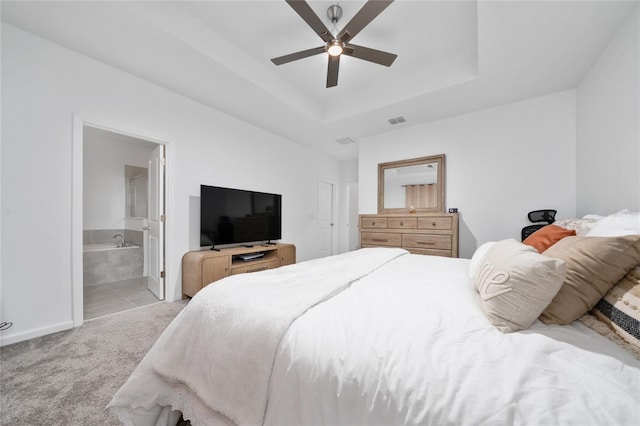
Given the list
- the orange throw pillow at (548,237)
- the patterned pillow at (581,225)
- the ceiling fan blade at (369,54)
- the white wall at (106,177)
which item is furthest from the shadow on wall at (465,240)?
the white wall at (106,177)

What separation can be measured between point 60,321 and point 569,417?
3380mm

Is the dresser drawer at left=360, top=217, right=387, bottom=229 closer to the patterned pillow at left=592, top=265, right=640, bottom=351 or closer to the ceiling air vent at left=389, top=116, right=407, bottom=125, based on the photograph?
the ceiling air vent at left=389, top=116, right=407, bottom=125

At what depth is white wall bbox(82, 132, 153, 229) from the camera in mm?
4316

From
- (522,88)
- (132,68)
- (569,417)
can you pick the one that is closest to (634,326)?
(569,417)

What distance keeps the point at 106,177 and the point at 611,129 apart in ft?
23.1

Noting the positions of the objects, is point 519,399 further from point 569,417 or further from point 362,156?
point 362,156

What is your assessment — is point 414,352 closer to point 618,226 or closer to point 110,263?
point 618,226

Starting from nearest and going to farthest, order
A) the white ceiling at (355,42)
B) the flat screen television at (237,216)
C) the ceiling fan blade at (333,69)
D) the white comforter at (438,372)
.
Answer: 1. the white comforter at (438,372)
2. the white ceiling at (355,42)
3. the ceiling fan blade at (333,69)
4. the flat screen television at (237,216)

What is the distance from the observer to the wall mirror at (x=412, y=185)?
12.0ft

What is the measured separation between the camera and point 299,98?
3383mm

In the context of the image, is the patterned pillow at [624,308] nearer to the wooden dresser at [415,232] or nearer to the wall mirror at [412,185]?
the wooden dresser at [415,232]

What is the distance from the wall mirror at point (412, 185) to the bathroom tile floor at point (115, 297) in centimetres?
370

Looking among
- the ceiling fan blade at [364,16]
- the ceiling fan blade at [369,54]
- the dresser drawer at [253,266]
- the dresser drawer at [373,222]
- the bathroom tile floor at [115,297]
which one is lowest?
the bathroom tile floor at [115,297]

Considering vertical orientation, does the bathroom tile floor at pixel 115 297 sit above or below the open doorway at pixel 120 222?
below
